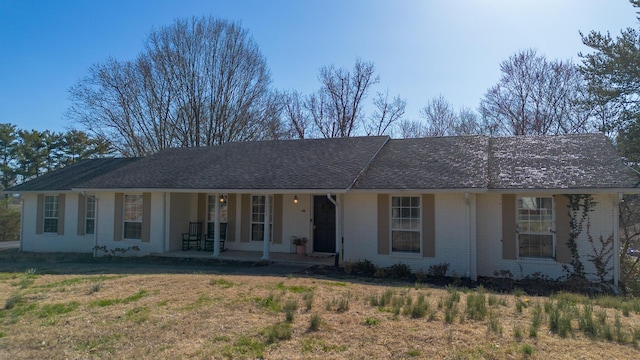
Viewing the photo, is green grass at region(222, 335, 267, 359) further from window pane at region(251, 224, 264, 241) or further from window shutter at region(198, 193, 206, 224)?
window shutter at region(198, 193, 206, 224)

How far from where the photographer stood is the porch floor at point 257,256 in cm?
1352

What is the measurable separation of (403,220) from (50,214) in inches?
580

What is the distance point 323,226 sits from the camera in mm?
14914

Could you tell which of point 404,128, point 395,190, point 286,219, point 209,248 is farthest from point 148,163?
point 404,128

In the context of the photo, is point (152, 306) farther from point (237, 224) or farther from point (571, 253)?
point (571, 253)

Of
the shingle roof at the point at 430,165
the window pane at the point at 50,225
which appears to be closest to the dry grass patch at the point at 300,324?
the shingle roof at the point at 430,165

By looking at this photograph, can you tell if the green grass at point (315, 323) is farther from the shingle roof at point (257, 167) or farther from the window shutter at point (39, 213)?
the window shutter at point (39, 213)

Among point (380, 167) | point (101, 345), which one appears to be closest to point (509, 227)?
point (380, 167)

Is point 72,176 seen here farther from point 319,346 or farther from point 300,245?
point 319,346

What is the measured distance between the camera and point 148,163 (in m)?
18.4

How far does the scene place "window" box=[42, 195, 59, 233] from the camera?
18.0 meters

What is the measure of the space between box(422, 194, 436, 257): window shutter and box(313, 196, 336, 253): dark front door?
11.7 feet

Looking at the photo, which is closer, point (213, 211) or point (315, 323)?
point (315, 323)

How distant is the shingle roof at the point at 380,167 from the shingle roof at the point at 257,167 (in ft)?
0.12
